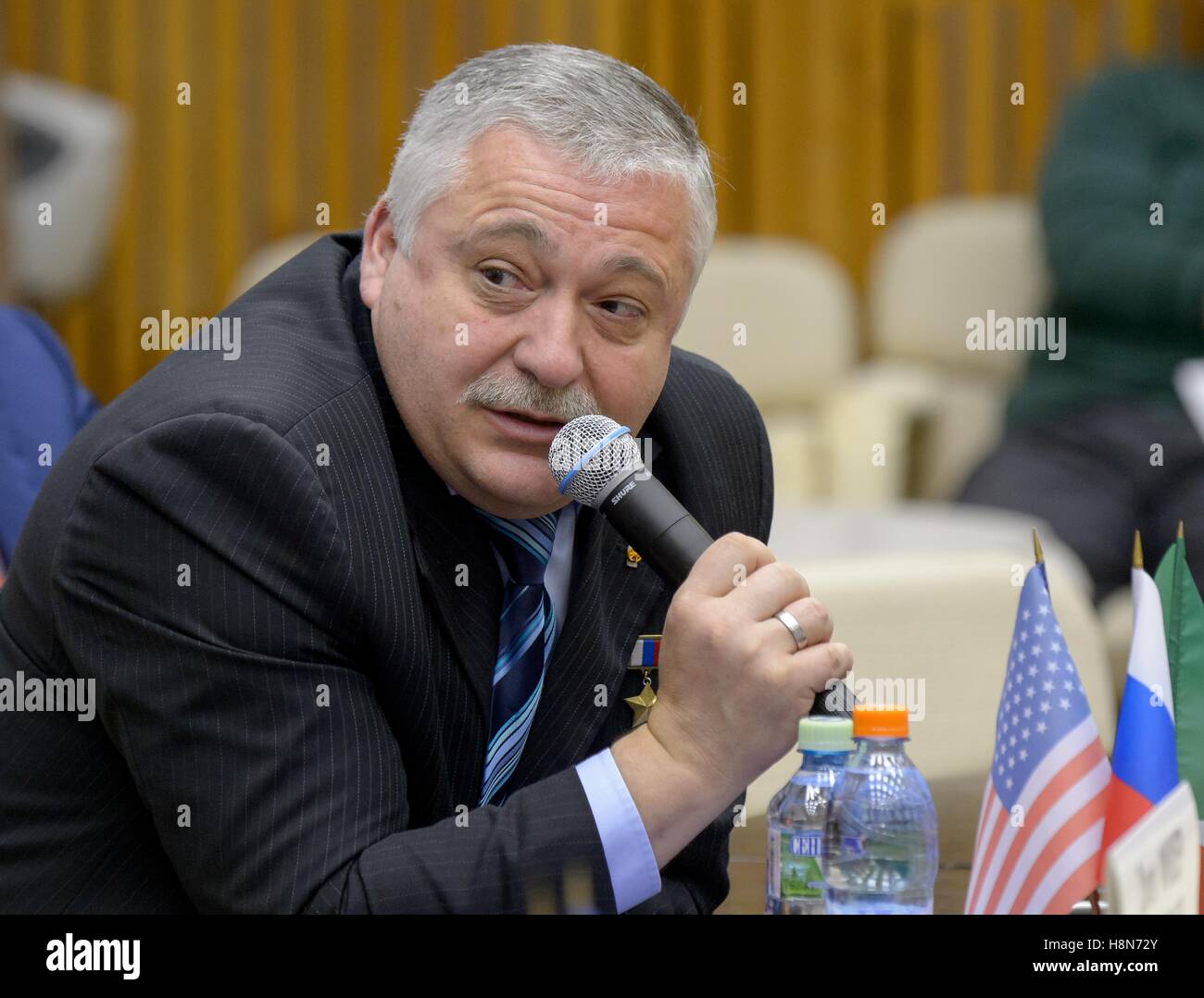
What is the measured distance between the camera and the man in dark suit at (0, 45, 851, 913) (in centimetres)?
103

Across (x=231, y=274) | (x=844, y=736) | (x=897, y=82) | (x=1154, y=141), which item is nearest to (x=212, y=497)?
(x=844, y=736)

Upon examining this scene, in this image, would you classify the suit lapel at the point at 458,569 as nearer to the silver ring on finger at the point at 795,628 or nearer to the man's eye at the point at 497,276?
the man's eye at the point at 497,276

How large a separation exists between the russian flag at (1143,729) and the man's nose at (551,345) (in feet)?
1.33

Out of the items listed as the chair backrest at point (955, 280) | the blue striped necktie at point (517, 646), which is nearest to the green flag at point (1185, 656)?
the blue striped necktie at point (517, 646)

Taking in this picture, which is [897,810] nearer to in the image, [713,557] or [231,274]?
[713,557]

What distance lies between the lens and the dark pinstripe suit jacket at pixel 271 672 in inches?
40.7

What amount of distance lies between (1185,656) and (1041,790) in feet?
0.63

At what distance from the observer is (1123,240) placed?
3570 millimetres

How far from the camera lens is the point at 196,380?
1.13 meters

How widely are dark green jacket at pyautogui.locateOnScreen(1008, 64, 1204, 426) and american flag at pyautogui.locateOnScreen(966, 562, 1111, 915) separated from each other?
8.54 ft

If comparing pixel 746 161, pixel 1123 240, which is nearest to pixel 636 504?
pixel 1123 240

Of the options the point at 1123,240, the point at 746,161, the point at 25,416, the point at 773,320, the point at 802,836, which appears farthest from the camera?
the point at 746,161

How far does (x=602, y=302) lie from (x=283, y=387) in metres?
0.24

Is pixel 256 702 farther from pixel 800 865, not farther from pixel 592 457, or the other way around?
pixel 800 865
